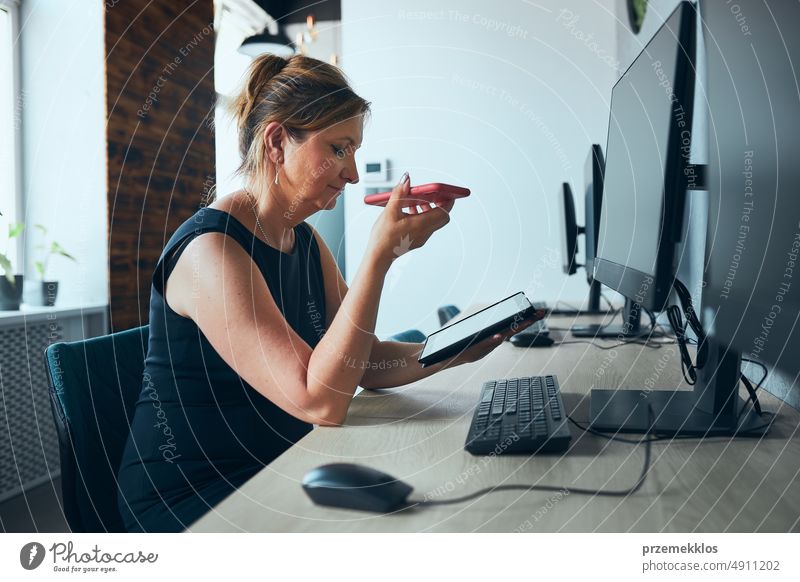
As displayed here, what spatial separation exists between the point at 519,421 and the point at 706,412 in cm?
20

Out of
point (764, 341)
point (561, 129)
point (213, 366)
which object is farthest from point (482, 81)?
point (764, 341)

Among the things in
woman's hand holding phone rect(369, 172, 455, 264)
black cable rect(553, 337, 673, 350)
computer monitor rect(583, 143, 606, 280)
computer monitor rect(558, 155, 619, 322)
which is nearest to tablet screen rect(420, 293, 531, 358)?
woman's hand holding phone rect(369, 172, 455, 264)

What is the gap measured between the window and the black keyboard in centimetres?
160

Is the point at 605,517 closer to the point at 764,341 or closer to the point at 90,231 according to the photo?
the point at 764,341

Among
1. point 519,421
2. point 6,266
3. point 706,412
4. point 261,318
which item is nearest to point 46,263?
point 6,266

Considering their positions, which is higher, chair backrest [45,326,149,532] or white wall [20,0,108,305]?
white wall [20,0,108,305]

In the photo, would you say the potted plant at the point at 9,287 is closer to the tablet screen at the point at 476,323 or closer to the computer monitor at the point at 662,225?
the tablet screen at the point at 476,323

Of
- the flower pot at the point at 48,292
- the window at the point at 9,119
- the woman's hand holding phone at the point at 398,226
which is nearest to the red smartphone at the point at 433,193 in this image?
the woman's hand holding phone at the point at 398,226

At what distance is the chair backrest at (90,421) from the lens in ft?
2.47

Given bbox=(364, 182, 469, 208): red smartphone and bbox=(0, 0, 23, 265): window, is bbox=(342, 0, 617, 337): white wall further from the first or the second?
bbox=(364, 182, 469, 208): red smartphone

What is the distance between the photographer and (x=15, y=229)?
1.90m

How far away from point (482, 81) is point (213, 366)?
223cm

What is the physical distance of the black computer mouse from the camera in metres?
0.44

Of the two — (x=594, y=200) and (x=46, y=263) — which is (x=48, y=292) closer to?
(x=46, y=263)
